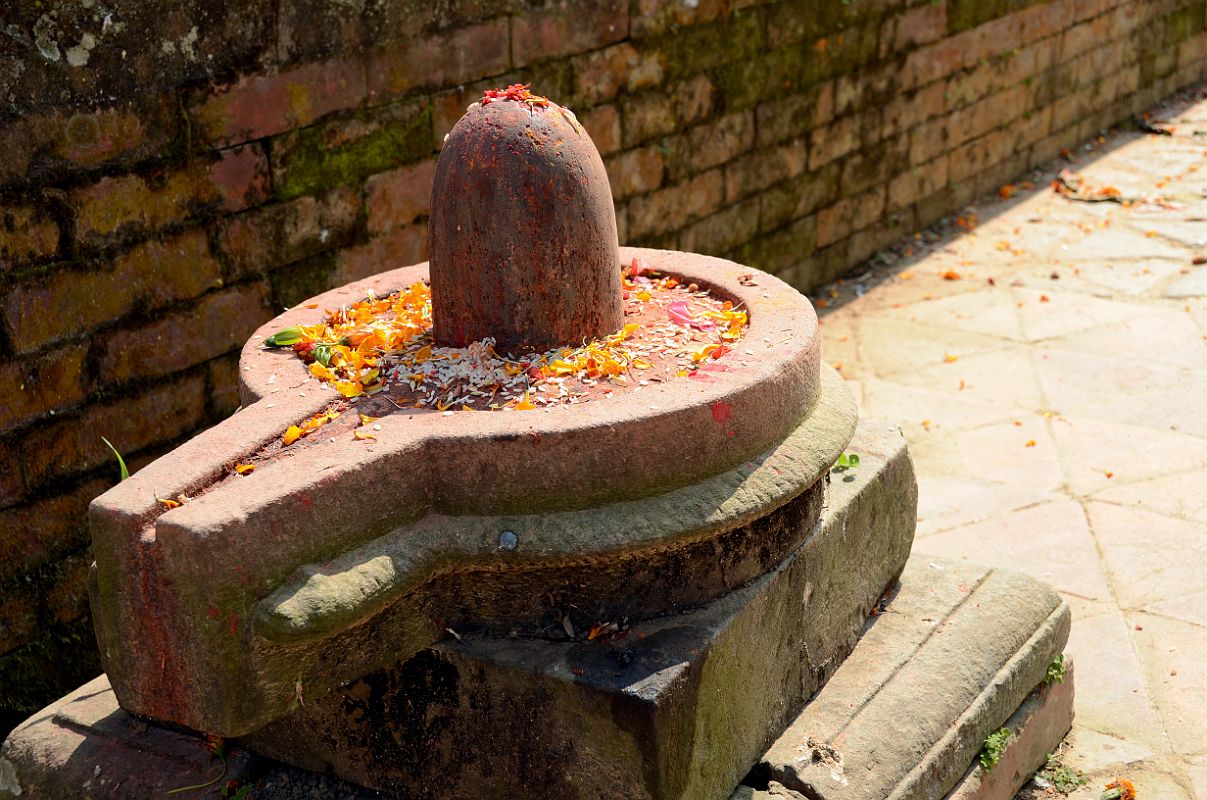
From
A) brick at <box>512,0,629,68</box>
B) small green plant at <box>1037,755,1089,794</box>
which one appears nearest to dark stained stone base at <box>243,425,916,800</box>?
small green plant at <box>1037,755,1089,794</box>

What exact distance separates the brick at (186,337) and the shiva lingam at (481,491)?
91 centimetres

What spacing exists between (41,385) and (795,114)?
4041 millimetres

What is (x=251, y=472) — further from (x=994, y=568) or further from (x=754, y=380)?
(x=994, y=568)

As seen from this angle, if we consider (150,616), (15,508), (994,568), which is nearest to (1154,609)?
(994,568)

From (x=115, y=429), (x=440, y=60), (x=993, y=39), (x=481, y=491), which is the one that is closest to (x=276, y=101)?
(x=440, y=60)

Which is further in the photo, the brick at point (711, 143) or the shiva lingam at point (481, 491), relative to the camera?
the brick at point (711, 143)

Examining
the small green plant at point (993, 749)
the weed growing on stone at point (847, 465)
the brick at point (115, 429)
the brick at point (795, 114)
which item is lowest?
the small green plant at point (993, 749)

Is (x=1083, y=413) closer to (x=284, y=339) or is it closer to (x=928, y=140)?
(x=928, y=140)

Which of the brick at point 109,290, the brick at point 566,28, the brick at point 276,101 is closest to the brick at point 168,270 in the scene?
the brick at point 109,290

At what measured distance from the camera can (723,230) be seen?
622cm

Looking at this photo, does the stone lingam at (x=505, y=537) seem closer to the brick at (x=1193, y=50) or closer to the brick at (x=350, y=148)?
the brick at (x=350, y=148)

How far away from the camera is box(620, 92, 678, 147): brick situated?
5495 mm

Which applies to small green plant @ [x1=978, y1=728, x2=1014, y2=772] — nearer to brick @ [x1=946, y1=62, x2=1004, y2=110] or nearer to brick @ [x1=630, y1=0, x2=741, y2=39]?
brick @ [x1=630, y1=0, x2=741, y2=39]

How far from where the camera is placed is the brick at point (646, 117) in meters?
5.49
